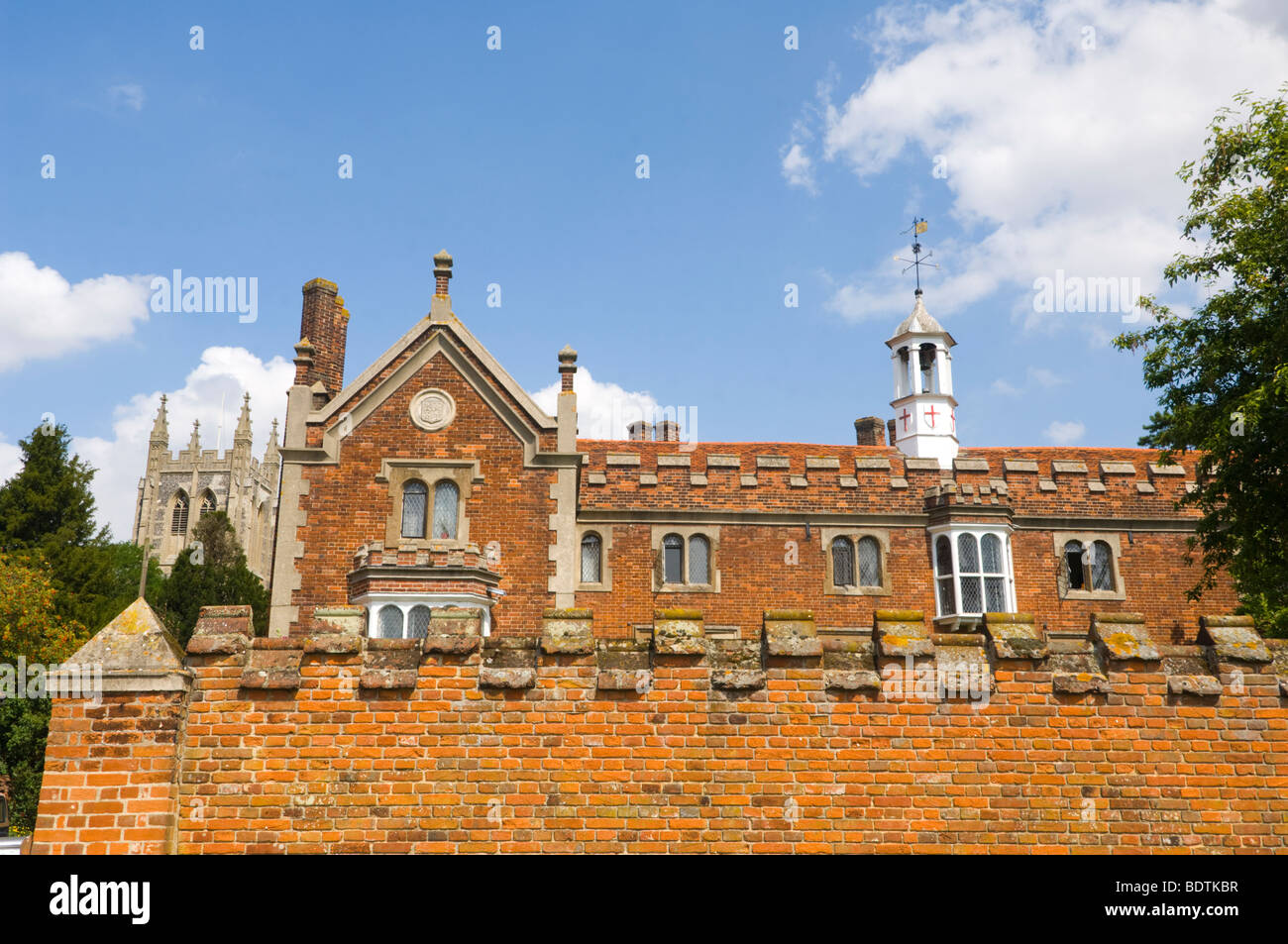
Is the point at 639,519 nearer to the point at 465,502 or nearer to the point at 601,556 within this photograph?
the point at 601,556

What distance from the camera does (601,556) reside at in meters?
22.1

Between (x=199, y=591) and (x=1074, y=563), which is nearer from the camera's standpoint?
(x=1074, y=563)

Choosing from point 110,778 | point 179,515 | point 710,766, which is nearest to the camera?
point 110,778

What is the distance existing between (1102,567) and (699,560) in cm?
1010

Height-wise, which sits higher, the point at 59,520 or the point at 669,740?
the point at 59,520

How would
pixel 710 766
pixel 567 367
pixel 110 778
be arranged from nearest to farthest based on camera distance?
pixel 110 778 < pixel 710 766 < pixel 567 367

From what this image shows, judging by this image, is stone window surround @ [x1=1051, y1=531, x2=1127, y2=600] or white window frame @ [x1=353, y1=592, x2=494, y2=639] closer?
white window frame @ [x1=353, y1=592, x2=494, y2=639]

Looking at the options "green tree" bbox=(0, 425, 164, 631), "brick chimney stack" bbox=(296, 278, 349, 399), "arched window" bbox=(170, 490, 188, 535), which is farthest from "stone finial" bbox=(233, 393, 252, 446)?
"brick chimney stack" bbox=(296, 278, 349, 399)

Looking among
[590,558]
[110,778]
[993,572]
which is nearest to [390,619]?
[590,558]

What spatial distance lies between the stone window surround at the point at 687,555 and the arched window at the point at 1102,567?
9416mm

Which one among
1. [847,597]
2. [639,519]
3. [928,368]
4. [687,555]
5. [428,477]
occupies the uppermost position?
[928,368]

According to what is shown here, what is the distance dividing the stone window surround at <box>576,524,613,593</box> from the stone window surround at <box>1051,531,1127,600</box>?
11.1 m

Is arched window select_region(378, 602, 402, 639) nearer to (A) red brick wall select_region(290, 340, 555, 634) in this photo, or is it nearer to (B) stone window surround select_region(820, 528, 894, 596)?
(A) red brick wall select_region(290, 340, 555, 634)

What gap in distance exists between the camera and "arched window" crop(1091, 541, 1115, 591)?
2270cm
